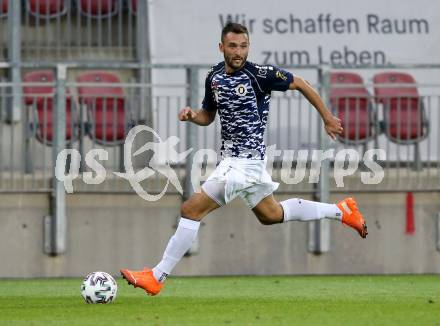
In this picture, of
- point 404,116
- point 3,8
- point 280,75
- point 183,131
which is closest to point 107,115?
point 183,131

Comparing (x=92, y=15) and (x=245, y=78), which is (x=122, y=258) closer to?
(x=92, y=15)

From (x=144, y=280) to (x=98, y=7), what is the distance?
24.0 ft

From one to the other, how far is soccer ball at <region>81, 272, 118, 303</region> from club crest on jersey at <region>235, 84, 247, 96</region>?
5.96 feet

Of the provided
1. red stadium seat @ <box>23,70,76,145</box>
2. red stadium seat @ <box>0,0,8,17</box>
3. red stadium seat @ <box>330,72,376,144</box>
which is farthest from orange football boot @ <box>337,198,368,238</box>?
red stadium seat @ <box>0,0,8,17</box>

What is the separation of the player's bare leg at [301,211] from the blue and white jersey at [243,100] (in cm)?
45

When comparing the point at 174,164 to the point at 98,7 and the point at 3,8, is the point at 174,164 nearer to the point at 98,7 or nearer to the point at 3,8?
the point at 98,7

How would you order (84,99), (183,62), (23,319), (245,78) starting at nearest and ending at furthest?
(23,319), (245,78), (84,99), (183,62)

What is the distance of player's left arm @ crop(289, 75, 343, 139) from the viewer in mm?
11117

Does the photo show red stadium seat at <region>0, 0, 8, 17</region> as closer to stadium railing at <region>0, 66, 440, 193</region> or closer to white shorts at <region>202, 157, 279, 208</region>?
stadium railing at <region>0, 66, 440, 193</region>

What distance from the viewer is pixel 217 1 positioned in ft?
57.0

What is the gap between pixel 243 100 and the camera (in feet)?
37.5

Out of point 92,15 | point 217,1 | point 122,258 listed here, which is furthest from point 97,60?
point 122,258

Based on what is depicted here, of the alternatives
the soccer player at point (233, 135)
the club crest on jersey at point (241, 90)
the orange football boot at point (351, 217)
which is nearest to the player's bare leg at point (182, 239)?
the soccer player at point (233, 135)

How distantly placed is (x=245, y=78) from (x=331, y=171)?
4.94 metres
